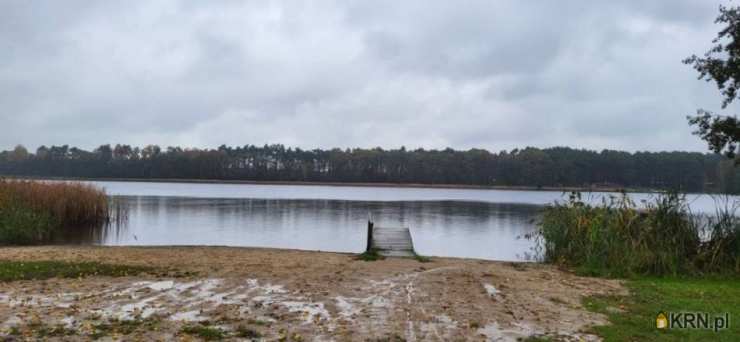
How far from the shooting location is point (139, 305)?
24.8ft

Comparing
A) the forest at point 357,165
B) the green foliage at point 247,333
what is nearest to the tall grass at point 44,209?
the green foliage at point 247,333

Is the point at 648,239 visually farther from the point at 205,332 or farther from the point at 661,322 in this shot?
the point at 205,332

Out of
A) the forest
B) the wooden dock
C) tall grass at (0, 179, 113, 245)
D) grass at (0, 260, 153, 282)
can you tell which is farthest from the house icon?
the forest

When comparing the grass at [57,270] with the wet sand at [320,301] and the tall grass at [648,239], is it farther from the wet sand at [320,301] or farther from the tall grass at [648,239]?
Result: the tall grass at [648,239]

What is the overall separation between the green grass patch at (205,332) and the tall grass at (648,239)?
8.31 m

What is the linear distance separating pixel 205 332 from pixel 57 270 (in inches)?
223

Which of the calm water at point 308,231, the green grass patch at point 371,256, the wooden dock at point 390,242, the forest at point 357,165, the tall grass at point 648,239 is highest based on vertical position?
the forest at point 357,165

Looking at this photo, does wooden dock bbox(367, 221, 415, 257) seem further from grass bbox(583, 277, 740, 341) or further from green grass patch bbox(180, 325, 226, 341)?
green grass patch bbox(180, 325, 226, 341)

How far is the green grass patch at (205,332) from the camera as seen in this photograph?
19.7 feet

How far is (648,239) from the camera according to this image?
12.4 metres

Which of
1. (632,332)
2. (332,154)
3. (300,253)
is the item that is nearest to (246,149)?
(332,154)

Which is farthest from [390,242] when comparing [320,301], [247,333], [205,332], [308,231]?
[308,231]

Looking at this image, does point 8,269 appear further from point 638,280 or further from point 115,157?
point 115,157

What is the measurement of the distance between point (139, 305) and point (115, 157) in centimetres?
13495
